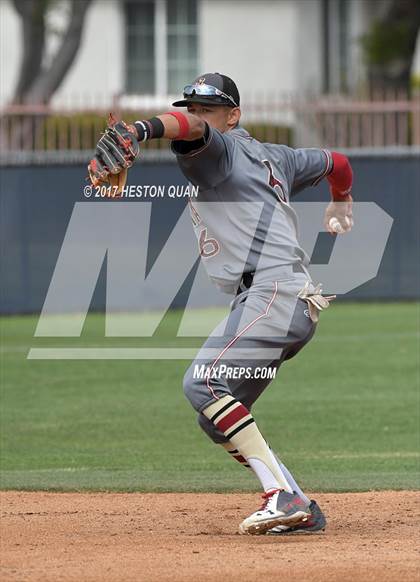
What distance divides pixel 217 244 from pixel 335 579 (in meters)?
1.82

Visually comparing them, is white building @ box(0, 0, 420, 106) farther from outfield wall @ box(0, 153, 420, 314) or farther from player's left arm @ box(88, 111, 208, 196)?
player's left arm @ box(88, 111, 208, 196)

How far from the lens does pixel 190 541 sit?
6254mm

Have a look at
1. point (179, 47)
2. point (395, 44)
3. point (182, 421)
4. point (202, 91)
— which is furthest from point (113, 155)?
point (179, 47)

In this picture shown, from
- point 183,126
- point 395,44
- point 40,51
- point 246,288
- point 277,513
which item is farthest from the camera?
point 395,44

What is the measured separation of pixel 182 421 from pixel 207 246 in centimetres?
446

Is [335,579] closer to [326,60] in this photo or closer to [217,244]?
[217,244]

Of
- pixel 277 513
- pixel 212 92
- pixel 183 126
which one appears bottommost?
pixel 277 513

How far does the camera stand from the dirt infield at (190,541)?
5.46m

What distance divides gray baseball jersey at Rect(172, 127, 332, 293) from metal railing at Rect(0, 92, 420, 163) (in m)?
11.3

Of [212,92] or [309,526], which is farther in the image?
[309,526]

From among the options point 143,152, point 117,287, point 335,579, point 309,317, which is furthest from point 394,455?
point 143,152

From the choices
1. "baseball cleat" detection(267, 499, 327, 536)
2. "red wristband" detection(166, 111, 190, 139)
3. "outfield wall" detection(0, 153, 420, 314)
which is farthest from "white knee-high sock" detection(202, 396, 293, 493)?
"outfield wall" detection(0, 153, 420, 314)

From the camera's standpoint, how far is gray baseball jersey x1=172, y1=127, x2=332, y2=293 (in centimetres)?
629

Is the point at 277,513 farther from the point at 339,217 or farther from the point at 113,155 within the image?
the point at 113,155
